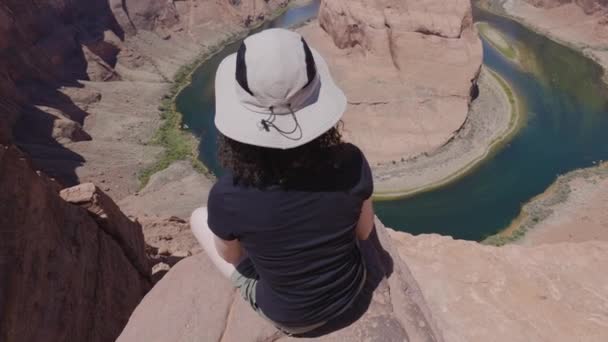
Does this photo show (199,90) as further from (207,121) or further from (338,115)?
(338,115)

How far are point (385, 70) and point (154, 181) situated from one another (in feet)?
60.7

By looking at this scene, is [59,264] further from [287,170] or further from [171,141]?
[171,141]

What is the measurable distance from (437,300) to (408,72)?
27.0 m

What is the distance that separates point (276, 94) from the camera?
258cm

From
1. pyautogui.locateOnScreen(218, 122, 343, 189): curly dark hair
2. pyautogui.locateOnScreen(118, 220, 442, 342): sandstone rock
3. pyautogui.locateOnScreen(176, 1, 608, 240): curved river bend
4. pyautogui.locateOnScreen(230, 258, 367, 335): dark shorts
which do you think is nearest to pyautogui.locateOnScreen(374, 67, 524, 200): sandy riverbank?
pyautogui.locateOnScreen(176, 1, 608, 240): curved river bend

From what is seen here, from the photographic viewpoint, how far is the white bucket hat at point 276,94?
251cm

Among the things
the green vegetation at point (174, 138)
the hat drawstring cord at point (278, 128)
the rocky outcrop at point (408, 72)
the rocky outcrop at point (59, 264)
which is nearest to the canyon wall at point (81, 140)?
the rocky outcrop at point (59, 264)

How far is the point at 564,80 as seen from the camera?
37938 millimetres

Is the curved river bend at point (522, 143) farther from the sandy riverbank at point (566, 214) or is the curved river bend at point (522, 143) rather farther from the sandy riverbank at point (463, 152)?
the sandy riverbank at point (566, 214)

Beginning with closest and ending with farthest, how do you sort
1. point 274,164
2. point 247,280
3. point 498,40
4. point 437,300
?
point 274,164 → point 247,280 → point 437,300 → point 498,40

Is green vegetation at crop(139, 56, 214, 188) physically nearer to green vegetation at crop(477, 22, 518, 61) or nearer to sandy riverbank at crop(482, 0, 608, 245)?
sandy riverbank at crop(482, 0, 608, 245)

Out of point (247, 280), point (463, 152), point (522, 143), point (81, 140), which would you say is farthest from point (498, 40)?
point (247, 280)

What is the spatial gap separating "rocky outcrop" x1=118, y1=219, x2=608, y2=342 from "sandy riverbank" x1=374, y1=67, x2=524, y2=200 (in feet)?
51.1

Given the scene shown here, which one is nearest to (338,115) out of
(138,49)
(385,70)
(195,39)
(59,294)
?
(59,294)
